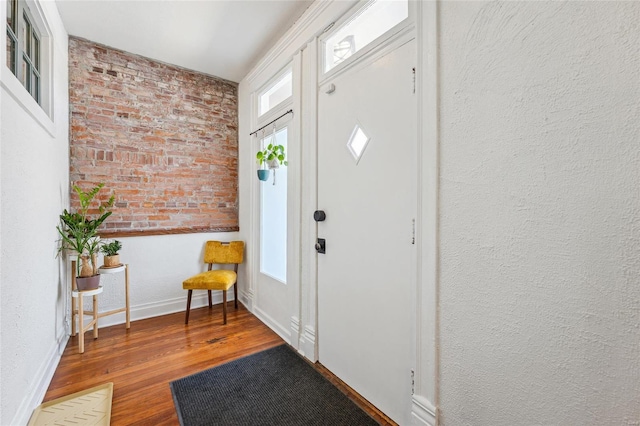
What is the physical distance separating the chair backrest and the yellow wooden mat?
158cm

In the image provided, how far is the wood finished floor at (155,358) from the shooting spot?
169 cm

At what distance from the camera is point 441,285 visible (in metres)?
1.31

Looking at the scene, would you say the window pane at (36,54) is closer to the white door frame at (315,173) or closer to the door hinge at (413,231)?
the white door frame at (315,173)

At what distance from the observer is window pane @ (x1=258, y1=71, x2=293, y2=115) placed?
266 centimetres

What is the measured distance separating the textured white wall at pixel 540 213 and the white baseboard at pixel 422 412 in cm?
6

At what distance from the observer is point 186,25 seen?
244 centimetres

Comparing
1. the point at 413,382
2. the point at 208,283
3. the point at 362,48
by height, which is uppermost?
the point at 362,48

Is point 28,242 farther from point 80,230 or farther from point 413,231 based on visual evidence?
point 413,231

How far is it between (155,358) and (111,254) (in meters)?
1.09

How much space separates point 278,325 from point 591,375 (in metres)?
2.24

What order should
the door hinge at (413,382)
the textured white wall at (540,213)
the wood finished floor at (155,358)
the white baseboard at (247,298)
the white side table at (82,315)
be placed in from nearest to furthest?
the textured white wall at (540,213) < the door hinge at (413,382) < the wood finished floor at (155,358) < the white side table at (82,315) < the white baseboard at (247,298)

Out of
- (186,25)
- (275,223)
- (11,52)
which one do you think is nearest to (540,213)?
(275,223)

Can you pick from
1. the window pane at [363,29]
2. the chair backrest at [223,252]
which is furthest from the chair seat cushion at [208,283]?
the window pane at [363,29]

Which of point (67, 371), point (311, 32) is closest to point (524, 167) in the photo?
point (311, 32)
